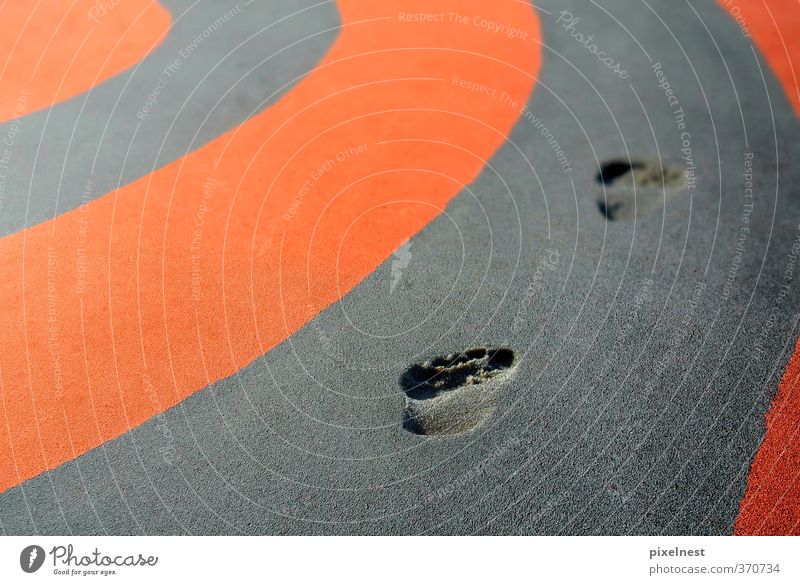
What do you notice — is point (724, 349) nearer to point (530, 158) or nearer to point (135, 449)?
point (530, 158)

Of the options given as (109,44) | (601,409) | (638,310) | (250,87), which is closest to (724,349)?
(638,310)

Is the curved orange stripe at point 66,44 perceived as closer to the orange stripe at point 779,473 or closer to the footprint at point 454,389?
the footprint at point 454,389
